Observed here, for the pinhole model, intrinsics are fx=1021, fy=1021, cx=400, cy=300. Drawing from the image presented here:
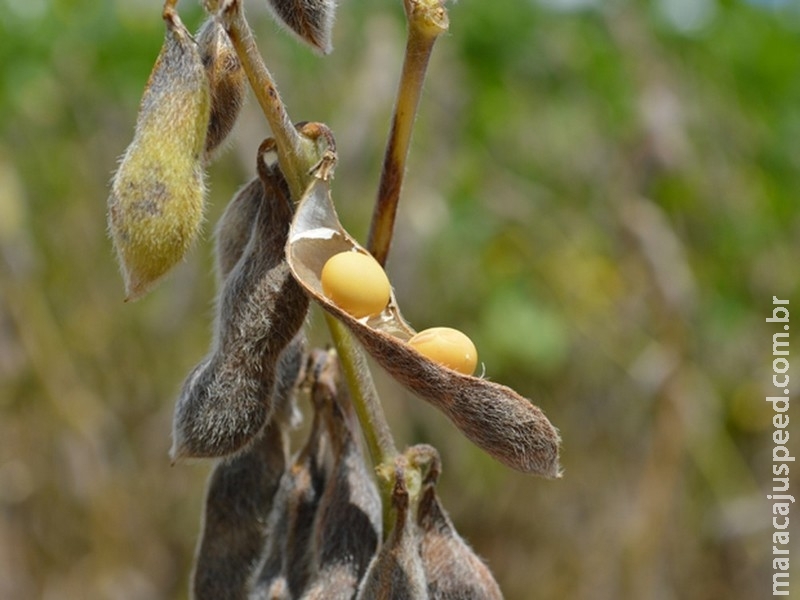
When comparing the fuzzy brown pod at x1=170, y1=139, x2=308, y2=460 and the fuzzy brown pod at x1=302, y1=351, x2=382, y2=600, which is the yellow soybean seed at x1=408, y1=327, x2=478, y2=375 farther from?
the fuzzy brown pod at x1=302, y1=351, x2=382, y2=600

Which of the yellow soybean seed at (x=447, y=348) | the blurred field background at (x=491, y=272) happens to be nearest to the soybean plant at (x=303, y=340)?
the yellow soybean seed at (x=447, y=348)

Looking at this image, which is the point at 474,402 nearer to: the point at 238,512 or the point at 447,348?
the point at 447,348

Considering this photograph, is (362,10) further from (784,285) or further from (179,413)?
(179,413)

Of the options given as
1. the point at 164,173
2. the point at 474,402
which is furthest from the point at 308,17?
the point at 474,402

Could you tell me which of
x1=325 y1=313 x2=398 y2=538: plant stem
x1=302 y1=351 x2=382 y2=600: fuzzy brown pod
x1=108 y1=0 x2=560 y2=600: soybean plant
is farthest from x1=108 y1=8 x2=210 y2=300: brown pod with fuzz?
x1=302 y1=351 x2=382 y2=600: fuzzy brown pod

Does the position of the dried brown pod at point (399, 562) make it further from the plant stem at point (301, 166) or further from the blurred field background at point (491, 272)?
the blurred field background at point (491, 272)
